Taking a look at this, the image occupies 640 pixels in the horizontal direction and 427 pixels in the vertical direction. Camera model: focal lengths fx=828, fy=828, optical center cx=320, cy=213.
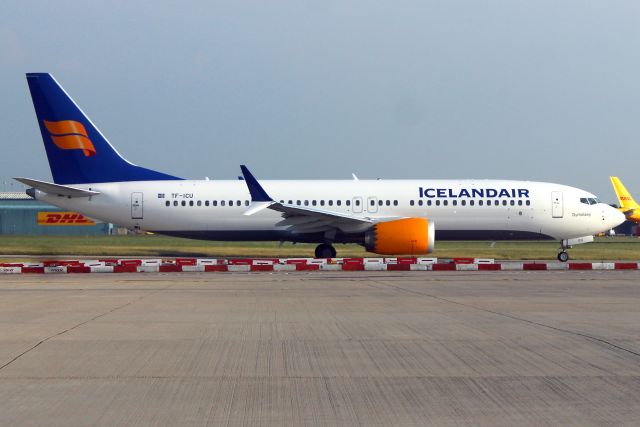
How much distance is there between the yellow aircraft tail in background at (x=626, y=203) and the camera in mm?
78500

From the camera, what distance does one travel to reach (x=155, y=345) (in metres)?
11.0

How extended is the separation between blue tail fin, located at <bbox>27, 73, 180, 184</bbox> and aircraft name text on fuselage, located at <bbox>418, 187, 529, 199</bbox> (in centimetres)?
1344

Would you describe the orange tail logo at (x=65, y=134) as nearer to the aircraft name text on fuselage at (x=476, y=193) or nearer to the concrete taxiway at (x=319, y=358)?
the aircraft name text on fuselage at (x=476, y=193)

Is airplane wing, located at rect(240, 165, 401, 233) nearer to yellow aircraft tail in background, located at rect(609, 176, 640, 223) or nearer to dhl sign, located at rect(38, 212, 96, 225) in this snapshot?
yellow aircraft tail in background, located at rect(609, 176, 640, 223)

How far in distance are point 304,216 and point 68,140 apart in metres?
10.6

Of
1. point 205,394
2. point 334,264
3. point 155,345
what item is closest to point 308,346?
point 155,345

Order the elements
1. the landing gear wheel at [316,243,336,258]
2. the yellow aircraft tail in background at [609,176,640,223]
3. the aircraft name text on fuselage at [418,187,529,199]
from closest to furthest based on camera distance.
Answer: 1. the aircraft name text on fuselage at [418,187,529,199]
2. the landing gear wheel at [316,243,336,258]
3. the yellow aircraft tail in background at [609,176,640,223]

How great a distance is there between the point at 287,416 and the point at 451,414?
1.40 metres

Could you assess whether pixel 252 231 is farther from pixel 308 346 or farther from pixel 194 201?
pixel 308 346

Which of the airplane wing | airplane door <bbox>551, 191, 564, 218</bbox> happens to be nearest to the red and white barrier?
the airplane wing

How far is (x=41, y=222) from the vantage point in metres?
95.8

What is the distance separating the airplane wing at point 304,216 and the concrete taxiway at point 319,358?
13.7 metres

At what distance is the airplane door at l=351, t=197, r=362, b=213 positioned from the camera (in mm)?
35312

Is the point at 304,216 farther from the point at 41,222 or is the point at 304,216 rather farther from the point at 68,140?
the point at 41,222
